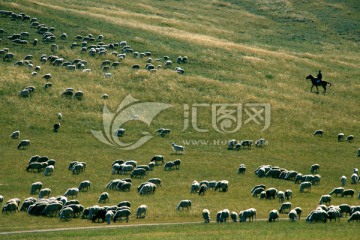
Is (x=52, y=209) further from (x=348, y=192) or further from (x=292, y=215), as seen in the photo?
(x=348, y=192)

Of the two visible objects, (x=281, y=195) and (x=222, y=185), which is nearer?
(x=281, y=195)

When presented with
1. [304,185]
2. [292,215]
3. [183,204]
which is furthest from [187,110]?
[292,215]

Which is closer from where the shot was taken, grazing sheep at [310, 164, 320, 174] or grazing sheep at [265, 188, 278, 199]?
grazing sheep at [265, 188, 278, 199]

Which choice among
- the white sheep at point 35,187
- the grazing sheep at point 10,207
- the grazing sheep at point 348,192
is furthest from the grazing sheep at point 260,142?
the grazing sheep at point 10,207

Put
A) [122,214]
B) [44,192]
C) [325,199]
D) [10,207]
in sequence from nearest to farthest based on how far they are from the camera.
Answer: [122,214] < [10,207] < [325,199] < [44,192]

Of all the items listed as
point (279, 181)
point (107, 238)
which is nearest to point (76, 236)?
point (107, 238)

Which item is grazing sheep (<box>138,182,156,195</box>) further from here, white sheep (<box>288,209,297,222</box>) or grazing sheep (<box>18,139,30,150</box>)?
grazing sheep (<box>18,139,30,150</box>)

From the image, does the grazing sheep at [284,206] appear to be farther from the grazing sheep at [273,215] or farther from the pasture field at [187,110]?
the grazing sheep at [273,215]

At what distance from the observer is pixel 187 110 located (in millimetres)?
63125

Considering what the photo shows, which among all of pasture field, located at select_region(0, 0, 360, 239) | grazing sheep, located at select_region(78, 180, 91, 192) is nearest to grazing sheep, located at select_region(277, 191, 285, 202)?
pasture field, located at select_region(0, 0, 360, 239)

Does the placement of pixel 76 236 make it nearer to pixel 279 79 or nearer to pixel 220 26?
pixel 279 79

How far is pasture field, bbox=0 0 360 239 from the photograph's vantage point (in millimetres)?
37438

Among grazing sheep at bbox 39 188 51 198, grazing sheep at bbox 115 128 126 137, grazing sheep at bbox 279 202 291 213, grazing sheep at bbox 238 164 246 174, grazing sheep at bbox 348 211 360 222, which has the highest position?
grazing sheep at bbox 115 128 126 137

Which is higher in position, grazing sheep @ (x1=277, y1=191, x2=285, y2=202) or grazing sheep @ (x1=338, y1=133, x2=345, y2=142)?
grazing sheep @ (x1=338, y1=133, x2=345, y2=142)
